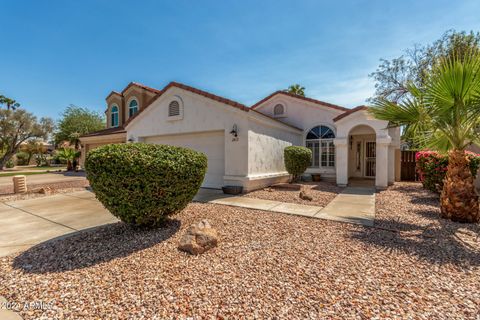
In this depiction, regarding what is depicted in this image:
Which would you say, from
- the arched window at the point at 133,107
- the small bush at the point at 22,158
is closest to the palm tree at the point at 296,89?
the arched window at the point at 133,107

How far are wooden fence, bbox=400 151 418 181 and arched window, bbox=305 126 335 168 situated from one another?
491 centimetres

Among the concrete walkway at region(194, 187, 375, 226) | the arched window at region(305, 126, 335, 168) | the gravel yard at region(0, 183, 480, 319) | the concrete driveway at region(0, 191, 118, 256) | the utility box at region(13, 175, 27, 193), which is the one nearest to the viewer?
the gravel yard at region(0, 183, 480, 319)

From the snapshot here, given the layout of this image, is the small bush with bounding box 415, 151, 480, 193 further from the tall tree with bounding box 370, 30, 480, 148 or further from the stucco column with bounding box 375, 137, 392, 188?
the tall tree with bounding box 370, 30, 480, 148

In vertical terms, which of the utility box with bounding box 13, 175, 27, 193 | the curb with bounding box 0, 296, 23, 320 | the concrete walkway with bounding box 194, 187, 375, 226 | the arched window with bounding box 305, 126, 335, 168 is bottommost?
the curb with bounding box 0, 296, 23, 320

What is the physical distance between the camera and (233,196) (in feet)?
30.1

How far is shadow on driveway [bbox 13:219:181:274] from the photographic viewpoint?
3521mm

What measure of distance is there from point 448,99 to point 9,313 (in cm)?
848

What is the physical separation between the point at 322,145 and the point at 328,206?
8.09 meters

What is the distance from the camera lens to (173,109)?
1153cm

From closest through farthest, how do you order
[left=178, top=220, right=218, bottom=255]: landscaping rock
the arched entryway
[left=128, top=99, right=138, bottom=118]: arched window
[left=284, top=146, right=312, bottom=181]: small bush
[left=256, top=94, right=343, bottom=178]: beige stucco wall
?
[left=178, top=220, right=218, bottom=255]: landscaping rock, [left=284, top=146, right=312, bottom=181]: small bush, [left=256, top=94, right=343, bottom=178]: beige stucco wall, the arched entryway, [left=128, top=99, right=138, bottom=118]: arched window

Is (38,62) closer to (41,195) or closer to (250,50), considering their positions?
(41,195)

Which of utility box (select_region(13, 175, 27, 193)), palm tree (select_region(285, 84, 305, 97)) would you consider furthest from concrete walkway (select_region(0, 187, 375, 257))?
palm tree (select_region(285, 84, 305, 97))

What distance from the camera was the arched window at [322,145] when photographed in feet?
46.8

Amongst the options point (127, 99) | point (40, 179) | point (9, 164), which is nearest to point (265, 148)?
point (127, 99)
